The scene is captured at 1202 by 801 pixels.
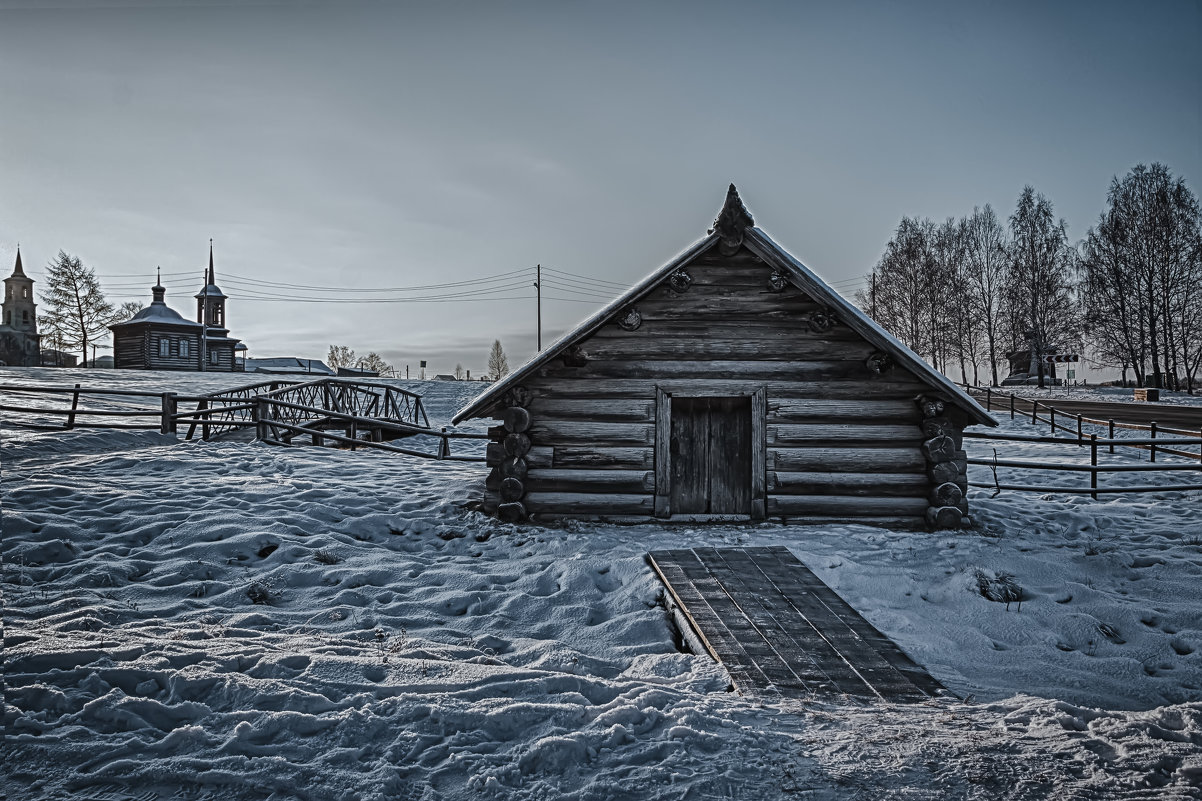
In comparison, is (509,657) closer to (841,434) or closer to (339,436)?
Result: (841,434)

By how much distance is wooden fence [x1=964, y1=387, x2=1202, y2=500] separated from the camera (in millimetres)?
9695

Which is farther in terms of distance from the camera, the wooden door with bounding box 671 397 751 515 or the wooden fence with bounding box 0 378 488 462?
the wooden fence with bounding box 0 378 488 462

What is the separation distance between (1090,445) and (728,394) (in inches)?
362

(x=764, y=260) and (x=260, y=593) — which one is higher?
(x=764, y=260)

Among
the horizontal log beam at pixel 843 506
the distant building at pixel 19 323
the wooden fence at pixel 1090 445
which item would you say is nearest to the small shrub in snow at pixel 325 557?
the horizontal log beam at pixel 843 506

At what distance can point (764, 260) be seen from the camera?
8445 millimetres

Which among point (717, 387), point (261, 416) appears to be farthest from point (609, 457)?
point (261, 416)

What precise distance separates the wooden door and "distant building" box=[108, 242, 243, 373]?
151ft

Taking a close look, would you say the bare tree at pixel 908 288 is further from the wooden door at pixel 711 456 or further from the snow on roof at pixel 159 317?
the snow on roof at pixel 159 317

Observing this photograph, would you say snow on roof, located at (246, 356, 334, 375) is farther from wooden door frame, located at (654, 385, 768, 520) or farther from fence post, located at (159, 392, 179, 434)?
wooden door frame, located at (654, 385, 768, 520)

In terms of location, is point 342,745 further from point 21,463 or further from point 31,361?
point 31,361

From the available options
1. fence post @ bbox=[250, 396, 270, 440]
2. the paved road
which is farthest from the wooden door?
the paved road

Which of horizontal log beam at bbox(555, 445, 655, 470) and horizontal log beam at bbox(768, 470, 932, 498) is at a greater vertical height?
horizontal log beam at bbox(555, 445, 655, 470)

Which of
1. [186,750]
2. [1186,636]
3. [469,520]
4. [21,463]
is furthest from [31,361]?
[1186,636]
